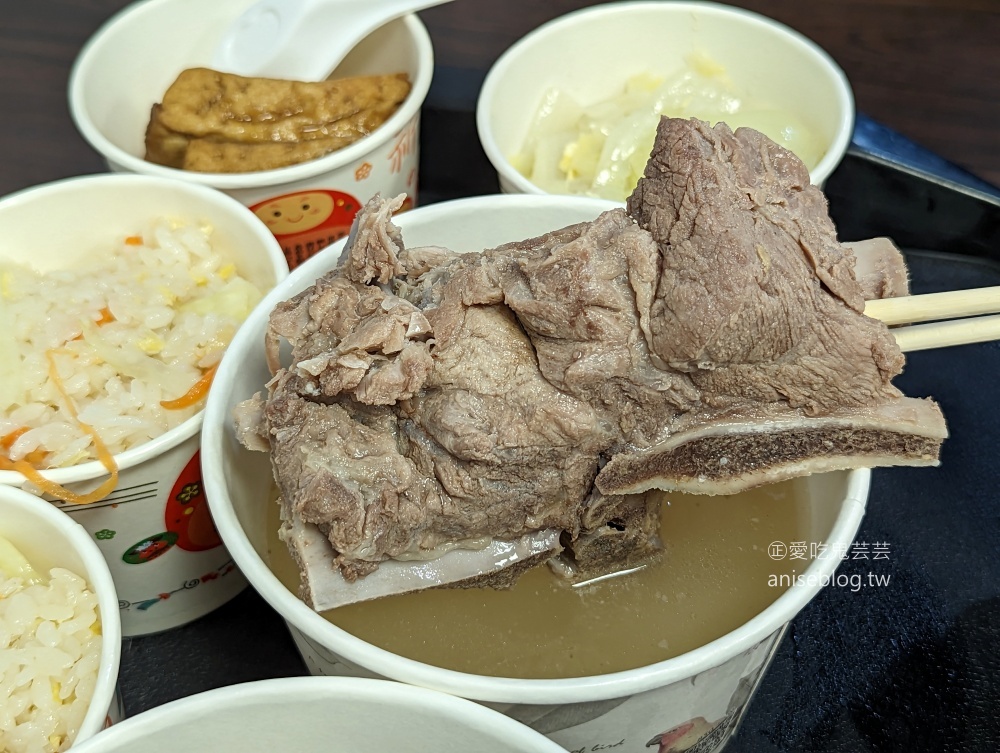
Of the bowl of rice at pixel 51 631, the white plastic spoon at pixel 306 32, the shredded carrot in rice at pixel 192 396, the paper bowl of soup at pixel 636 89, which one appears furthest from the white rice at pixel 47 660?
the white plastic spoon at pixel 306 32

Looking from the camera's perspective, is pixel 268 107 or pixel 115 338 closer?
pixel 115 338

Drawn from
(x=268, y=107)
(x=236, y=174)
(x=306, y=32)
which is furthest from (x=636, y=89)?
(x=236, y=174)

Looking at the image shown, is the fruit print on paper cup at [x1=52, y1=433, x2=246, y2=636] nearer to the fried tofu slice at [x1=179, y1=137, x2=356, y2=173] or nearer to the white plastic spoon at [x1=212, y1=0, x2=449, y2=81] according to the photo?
the fried tofu slice at [x1=179, y1=137, x2=356, y2=173]

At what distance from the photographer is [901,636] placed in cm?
187

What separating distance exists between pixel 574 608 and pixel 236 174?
1390mm

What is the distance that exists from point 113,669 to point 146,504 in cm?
40

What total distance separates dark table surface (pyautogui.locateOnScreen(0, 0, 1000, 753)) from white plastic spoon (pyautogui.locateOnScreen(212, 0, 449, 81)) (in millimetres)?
294

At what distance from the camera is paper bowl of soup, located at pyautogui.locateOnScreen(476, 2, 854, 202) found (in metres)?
2.45

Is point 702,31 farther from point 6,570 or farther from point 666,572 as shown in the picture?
point 6,570

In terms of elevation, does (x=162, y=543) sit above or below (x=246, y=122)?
below

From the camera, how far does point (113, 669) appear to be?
1395 millimetres

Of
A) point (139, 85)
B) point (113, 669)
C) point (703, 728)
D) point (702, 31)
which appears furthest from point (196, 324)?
point (702, 31)

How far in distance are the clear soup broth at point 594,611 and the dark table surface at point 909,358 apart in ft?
1.18

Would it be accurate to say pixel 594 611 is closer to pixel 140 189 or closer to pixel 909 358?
pixel 909 358
